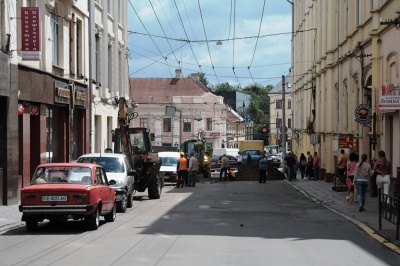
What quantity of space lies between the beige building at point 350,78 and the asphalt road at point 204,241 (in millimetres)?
6343

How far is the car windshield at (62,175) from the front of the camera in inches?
658

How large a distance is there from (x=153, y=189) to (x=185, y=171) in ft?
31.5

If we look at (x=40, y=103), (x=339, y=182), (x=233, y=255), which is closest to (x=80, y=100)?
(x=40, y=103)

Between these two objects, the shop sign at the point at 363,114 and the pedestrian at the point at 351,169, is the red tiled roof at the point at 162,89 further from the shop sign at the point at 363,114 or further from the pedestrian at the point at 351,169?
the pedestrian at the point at 351,169

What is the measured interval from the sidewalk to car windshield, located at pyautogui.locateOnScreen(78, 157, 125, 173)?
6231mm

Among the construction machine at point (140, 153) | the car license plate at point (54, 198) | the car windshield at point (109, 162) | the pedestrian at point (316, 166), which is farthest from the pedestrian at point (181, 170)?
the car license plate at point (54, 198)

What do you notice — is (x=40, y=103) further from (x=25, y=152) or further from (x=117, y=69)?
(x=117, y=69)

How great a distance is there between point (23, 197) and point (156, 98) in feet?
263

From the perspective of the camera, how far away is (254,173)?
49.5 meters

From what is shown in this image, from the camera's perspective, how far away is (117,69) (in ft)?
141

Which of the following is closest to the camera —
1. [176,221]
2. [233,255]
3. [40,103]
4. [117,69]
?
[233,255]

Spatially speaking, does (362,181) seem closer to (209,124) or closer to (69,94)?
(69,94)

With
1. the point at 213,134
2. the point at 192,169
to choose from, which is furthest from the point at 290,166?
the point at 213,134

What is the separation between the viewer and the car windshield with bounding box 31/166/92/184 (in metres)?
16.7
